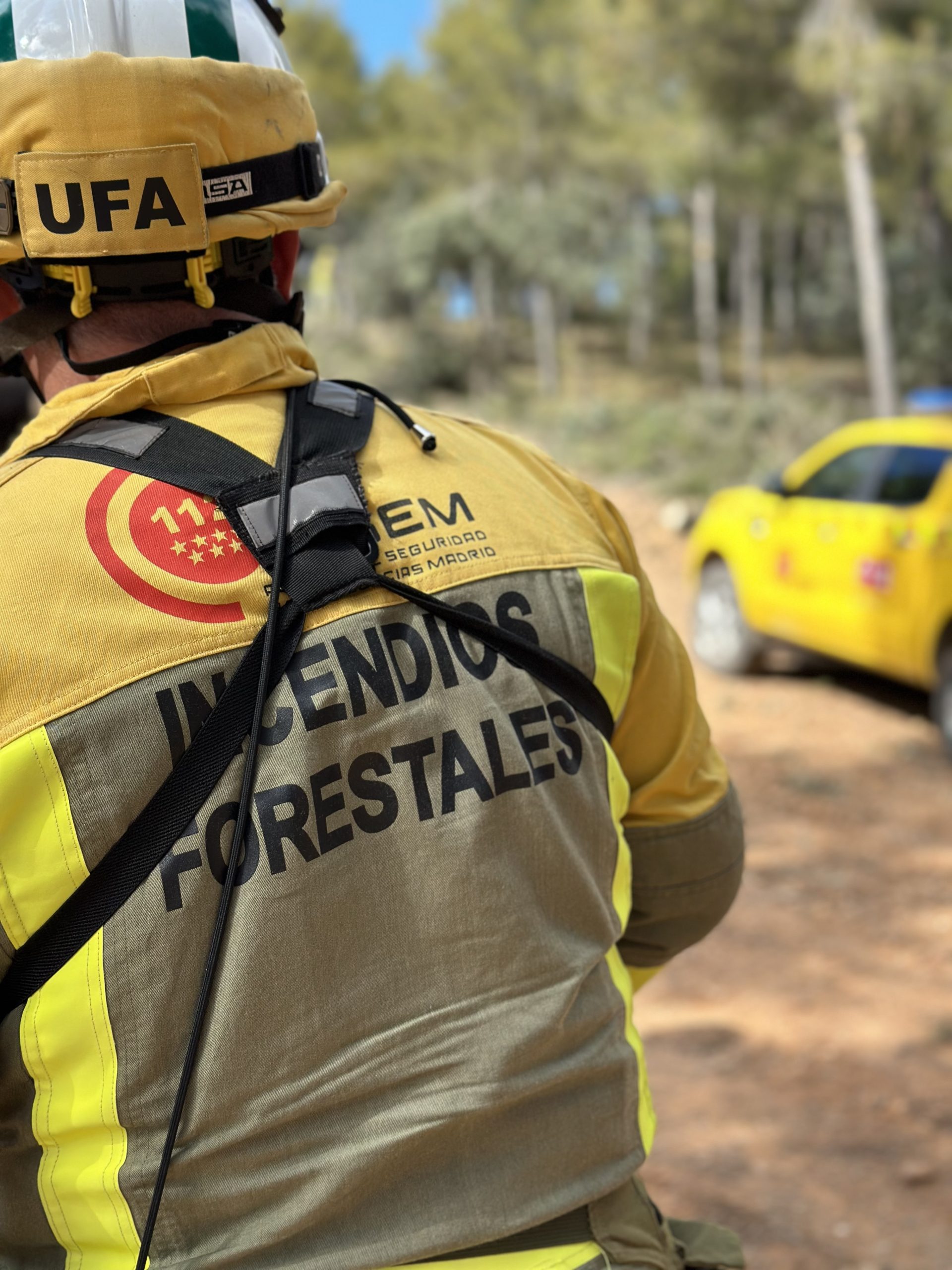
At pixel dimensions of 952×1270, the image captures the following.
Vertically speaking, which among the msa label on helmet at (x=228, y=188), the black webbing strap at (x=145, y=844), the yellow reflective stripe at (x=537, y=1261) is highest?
the msa label on helmet at (x=228, y=188)

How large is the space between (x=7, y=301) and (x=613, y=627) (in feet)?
2.66

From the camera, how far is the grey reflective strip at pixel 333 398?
1.51m

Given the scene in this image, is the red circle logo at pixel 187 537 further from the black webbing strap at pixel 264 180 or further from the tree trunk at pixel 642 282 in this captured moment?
the tree trunk at pixel 642 282

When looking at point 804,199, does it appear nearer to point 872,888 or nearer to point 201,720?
point 872,888

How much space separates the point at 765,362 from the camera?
1566 inches

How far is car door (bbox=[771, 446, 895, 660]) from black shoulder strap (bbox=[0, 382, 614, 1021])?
6.24 metres

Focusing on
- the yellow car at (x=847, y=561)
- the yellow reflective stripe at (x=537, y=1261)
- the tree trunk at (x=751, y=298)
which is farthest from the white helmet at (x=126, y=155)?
the tree trunk at (x=751, y=298)

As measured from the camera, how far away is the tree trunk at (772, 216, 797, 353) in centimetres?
4025

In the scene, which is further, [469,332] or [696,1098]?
[469,332]

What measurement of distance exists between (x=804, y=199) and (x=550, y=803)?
3470 centimetres

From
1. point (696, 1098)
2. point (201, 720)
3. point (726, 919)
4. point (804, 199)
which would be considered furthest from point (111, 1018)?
point (804, 199)

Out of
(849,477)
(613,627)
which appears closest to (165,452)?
(613,627)

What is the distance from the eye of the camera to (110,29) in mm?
1408

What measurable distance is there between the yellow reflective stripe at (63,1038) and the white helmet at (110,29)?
2.49ft
